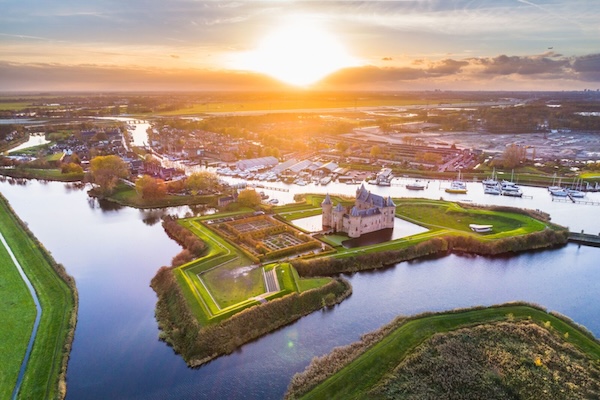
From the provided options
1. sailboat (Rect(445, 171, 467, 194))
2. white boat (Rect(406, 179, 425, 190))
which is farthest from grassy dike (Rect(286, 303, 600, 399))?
white boat (Rect(406, 179, 425, 190))

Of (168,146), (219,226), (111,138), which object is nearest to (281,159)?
(168,146)

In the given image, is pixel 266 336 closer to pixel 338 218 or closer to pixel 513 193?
pixel 338 218

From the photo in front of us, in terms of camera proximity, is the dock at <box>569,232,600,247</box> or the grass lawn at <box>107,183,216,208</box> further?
the grass lawn at <box>107,183,216,208</box>

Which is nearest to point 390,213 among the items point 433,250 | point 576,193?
point 433,250

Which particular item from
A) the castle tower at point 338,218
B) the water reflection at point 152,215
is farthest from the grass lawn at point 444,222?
the water reflection at point 152,215

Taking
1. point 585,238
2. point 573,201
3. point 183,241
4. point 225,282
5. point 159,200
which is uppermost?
point 573,201

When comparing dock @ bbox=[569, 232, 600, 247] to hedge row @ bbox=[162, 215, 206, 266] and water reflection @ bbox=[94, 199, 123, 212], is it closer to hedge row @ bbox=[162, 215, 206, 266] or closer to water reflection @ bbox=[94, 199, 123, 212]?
hedge row @ bbox=[162, 215, 206, 266]
